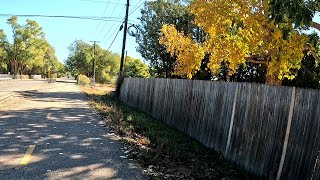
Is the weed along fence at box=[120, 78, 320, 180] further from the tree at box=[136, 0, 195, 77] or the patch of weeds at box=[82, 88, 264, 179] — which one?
the tree at box=[136, 0, 195, 77]

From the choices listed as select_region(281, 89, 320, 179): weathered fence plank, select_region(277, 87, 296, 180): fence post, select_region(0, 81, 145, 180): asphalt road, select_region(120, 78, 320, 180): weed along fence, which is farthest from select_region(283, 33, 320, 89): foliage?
select_region(281, 89, 320, 179): weathered fence plank

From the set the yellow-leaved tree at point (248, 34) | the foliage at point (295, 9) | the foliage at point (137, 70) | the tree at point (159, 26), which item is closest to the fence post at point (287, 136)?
the foliage at point (295, 9)

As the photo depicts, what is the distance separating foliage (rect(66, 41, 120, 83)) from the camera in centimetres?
9869

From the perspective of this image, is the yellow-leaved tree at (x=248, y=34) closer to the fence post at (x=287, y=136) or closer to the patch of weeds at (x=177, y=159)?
the patch of weeds at (x=177, y=159)

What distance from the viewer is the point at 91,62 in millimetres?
101938

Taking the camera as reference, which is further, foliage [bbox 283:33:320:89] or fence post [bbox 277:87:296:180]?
foliage [bbox 283:33:320:89]

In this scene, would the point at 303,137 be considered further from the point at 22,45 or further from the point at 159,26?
the point at 22,45

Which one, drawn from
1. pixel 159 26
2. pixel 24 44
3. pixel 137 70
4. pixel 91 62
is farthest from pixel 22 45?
pixel 159 26

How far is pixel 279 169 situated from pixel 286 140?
545 millimetres

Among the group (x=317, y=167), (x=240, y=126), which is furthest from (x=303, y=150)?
(x=240, y=126)

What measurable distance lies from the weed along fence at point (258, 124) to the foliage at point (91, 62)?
280 feet

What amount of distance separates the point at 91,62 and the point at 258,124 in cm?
9716

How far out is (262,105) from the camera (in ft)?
24.7

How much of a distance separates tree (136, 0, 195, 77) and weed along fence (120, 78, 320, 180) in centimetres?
2173
